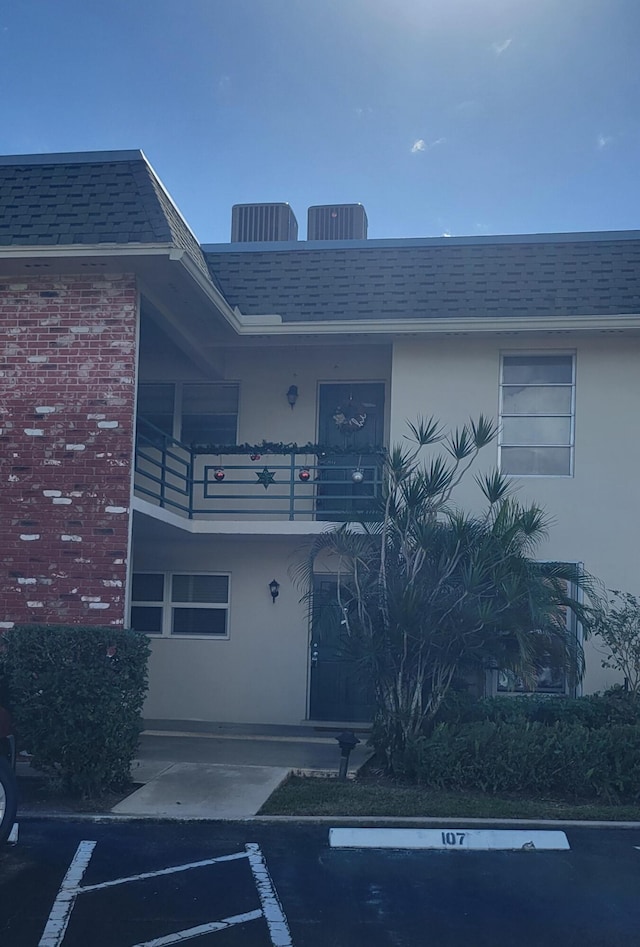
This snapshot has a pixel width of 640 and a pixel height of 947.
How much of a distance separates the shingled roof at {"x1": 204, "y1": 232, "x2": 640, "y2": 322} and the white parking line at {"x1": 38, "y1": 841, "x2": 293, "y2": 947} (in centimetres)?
726

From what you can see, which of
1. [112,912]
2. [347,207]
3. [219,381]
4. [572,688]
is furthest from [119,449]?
[347,207]

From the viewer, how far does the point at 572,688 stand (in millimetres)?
11656

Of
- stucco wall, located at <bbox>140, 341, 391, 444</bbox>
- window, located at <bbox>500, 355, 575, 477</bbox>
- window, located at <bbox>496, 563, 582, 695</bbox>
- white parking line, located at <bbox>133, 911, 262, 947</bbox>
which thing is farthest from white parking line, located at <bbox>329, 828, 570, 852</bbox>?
stucco wall, located at <bbox>140, 341, 391, 444</bbox>

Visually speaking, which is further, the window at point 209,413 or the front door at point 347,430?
the window at point 209,413

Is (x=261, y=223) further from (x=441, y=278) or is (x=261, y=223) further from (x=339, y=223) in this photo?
(x=441, y=278)

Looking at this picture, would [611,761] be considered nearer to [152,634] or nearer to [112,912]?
[112,912]

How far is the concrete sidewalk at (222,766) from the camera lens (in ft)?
28.1

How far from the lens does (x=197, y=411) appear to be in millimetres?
14047

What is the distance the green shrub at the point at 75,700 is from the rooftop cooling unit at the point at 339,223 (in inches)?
346

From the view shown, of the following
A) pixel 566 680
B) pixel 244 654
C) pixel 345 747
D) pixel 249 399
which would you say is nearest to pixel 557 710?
pixel 566 680

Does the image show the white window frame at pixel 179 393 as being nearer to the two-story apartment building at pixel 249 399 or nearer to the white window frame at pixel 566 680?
the two-story apartment building at pixel 249 399

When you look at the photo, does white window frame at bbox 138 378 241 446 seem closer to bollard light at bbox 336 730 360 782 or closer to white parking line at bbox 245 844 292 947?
bollard light at bbox 336 730 360 782

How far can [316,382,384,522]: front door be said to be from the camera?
43.1 feet

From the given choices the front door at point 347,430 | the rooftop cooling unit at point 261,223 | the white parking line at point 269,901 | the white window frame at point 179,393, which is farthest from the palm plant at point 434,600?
the rooftop cooling unit at point 261,223
